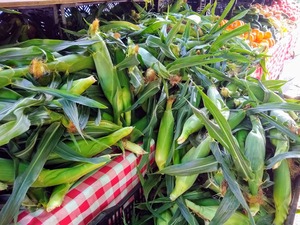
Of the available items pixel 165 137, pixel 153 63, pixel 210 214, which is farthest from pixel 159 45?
pixel 210 214

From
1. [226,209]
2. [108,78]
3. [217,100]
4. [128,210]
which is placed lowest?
[128,210]

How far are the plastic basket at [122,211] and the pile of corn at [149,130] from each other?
0.10ft

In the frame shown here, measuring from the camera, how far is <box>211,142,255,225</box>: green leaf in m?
0.62

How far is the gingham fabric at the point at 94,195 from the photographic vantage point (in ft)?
1.86

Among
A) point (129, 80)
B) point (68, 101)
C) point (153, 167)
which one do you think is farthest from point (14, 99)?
point (153, 167)

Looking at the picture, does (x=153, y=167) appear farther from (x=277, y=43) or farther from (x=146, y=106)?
(x=277, y=43)

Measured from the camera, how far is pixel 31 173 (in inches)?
21.3

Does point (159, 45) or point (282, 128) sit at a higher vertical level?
point (159, 45)

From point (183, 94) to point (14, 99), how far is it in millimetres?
456

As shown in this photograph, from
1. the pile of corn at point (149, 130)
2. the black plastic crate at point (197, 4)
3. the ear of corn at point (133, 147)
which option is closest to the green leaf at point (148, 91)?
the pile of corn at point (149, 130)

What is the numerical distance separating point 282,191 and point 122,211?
40 cm

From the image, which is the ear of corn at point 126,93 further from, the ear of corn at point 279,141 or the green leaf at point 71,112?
the ear of corn at point 279,141

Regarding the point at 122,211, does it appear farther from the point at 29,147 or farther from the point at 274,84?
the point at 274,84

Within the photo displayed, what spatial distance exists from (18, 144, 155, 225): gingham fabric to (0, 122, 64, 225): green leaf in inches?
2.2
